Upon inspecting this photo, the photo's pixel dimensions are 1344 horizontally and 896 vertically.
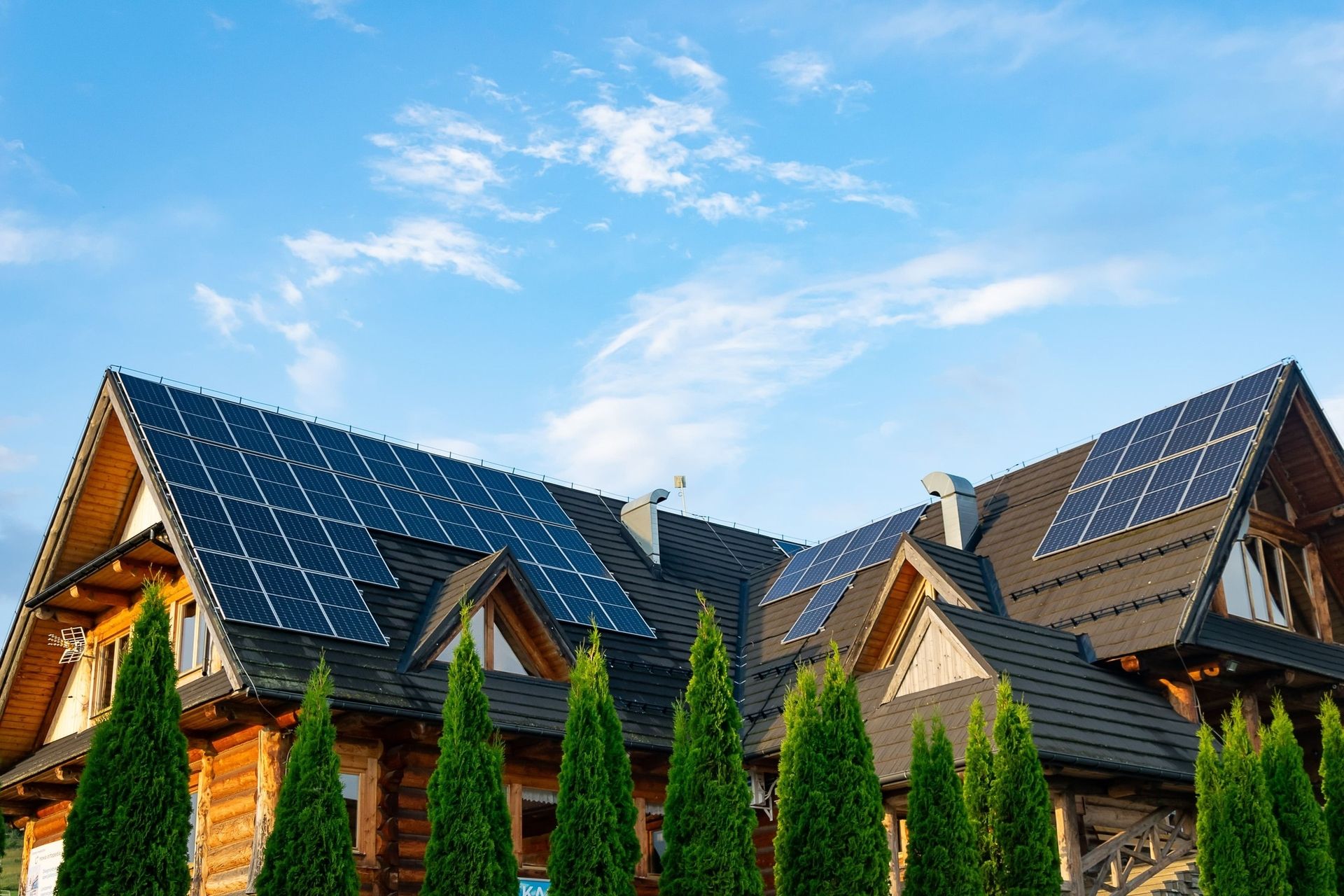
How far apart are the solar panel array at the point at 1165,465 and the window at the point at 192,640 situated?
12.6 m

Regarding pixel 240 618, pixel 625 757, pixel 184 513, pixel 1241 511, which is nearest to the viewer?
pixel 625 757

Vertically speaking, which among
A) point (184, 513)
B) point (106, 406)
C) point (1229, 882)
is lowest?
point (1229, 882)

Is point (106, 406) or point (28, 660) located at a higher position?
point (106, 406)

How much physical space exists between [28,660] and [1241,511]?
731 inches

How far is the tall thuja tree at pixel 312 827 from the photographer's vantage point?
44.8 feet

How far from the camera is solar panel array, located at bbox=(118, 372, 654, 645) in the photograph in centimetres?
1872

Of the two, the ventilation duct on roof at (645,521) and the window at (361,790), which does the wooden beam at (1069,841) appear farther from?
the ventilation duct on roof at (645,521)

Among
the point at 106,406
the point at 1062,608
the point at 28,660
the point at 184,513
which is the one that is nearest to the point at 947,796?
the point at 1062,608

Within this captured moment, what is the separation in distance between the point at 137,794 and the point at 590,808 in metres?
4.42

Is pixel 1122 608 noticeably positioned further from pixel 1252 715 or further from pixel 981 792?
pixel 981 792

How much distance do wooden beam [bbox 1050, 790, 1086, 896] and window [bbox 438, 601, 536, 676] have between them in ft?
24.8

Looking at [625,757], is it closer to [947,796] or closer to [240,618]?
[947,796]

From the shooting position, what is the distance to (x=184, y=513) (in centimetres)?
1872

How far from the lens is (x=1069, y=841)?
17.2 meters
